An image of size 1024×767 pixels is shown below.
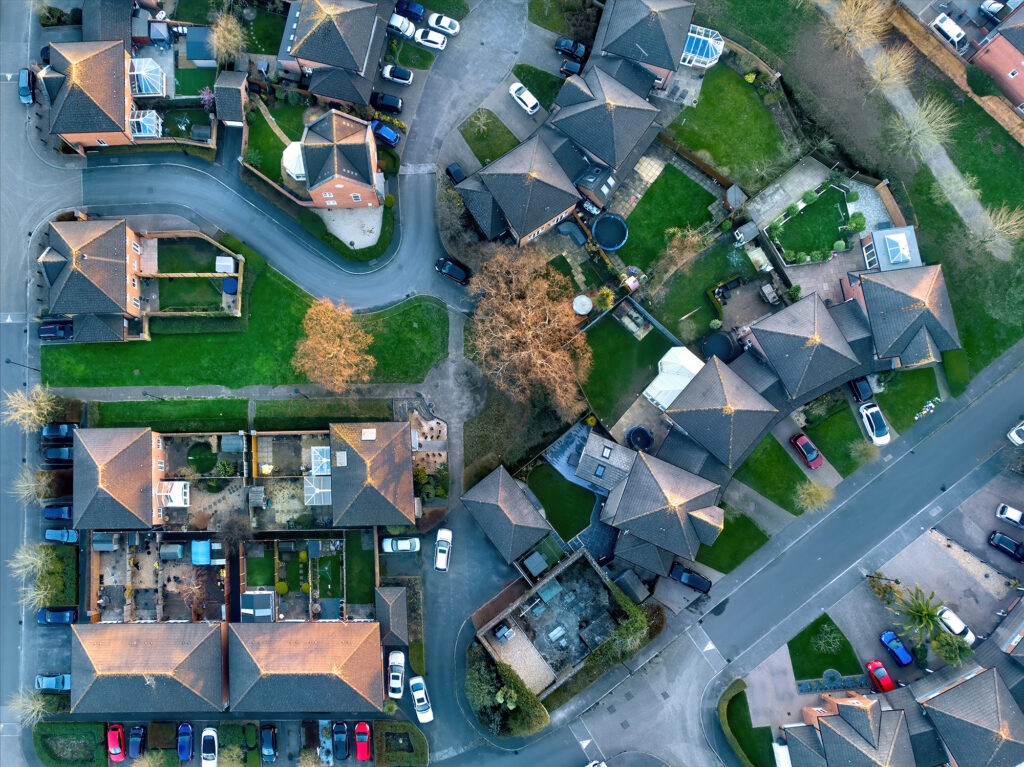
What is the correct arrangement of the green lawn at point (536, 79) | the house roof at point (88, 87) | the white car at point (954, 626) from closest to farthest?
the house roof at point (88, 87)
the white car at point (954, 626)
the green lawn at point (536, 79)

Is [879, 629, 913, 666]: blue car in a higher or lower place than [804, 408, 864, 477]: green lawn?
lower

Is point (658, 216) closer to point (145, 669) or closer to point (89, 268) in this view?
point (89, 268)

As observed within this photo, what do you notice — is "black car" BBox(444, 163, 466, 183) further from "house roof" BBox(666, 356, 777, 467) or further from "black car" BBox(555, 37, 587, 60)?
"house roof" BBox(666, 356, 777, 467)

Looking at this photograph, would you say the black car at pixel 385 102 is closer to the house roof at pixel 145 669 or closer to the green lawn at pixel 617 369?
the green lawn at pixel 617 369

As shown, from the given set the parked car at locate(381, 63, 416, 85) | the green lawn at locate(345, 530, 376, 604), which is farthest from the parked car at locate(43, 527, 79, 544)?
the parked car at locate(381, 63, 416, 85)

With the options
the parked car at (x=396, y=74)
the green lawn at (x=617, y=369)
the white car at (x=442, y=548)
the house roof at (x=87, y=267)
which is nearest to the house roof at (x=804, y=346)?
the green lawn at (x=617, y=369)

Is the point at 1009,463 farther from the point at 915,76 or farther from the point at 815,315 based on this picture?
the point at 915,76
